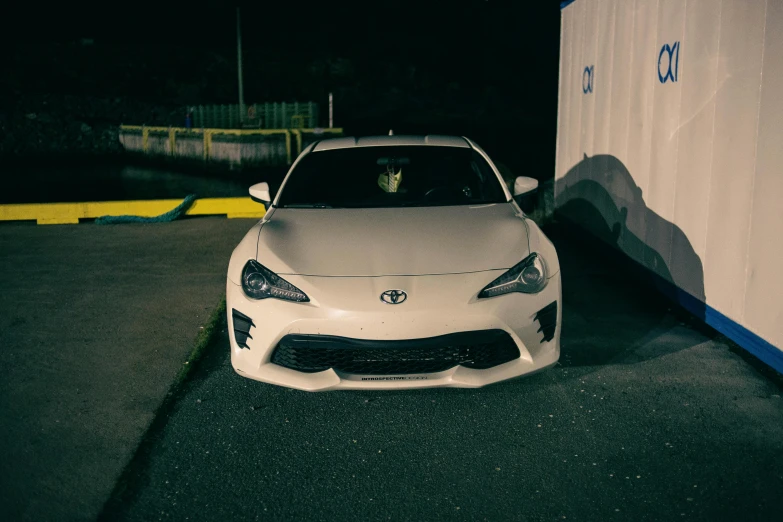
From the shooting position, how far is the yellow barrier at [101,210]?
11.0 m

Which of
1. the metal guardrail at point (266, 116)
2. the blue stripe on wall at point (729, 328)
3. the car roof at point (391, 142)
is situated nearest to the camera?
the blue stripe on wall at point (729, 328)

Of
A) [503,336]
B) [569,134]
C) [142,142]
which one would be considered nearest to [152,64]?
[142,142]

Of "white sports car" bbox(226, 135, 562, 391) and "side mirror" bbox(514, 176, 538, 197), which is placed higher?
"side mirror" bbox(514, 176, 538, 197)

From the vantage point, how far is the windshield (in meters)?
5.41

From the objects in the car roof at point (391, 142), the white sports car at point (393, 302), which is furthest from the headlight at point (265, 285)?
the car roof at point (391, 142)

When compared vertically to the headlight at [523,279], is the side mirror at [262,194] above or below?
above

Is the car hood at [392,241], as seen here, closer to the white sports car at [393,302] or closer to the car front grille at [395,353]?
the white sports car at [393,302]

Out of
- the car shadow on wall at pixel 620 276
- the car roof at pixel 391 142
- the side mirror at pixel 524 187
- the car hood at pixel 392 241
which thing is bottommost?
the car shadow on wall at pixel 620 276

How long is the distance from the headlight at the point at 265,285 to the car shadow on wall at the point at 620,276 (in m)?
1.99

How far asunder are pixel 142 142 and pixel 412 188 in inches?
1730

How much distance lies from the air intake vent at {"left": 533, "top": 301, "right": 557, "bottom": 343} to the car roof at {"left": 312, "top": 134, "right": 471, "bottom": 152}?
201 centimetres

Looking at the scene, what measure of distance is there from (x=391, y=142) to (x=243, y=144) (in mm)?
30297

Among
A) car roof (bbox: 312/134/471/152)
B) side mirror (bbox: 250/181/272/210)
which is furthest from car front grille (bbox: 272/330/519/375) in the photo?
car roof (bbox: 312/134/471/152)

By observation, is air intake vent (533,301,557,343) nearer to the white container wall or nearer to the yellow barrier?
the white container wall
